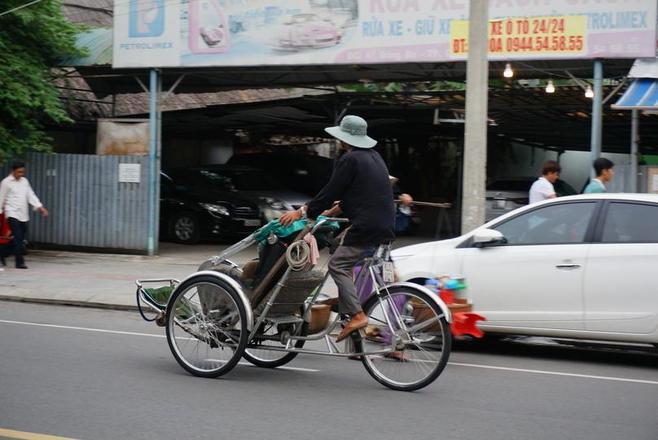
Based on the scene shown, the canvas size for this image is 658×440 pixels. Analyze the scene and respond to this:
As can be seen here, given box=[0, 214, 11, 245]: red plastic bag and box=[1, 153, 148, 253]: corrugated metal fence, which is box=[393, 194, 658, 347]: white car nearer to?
box=[0, 214, 11, 245]: red plastic bag

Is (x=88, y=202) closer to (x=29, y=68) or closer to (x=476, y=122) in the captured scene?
(x=29, y=68)

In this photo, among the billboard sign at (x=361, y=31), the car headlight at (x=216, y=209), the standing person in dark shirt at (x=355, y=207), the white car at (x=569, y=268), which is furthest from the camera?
the car headlight at (x=216, y=209)

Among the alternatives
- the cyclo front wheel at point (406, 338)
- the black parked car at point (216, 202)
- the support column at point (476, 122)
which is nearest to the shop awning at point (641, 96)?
the support column at point (476, 122)

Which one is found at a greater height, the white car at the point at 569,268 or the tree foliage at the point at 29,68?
the tree foliage at the point at 29,68

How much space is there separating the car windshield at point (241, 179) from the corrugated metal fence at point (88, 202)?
133 inches

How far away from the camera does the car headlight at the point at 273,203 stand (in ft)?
63.0

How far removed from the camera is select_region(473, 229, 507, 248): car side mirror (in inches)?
334

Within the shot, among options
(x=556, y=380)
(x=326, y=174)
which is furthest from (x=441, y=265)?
(x=326, y=174)

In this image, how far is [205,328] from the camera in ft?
23.4

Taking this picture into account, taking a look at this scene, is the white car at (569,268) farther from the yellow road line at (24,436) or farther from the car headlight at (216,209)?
the car headlight at (216,209)

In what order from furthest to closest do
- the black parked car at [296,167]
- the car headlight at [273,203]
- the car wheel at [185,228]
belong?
the black parked car at [296,167] < the car wheel at [185,228] < the car headlight at [273,203]

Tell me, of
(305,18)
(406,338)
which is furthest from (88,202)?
(406,338)

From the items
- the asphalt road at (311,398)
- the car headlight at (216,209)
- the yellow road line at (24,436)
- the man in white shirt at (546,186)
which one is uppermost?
the man in white shirt at (546,186)

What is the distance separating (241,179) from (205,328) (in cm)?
1324
